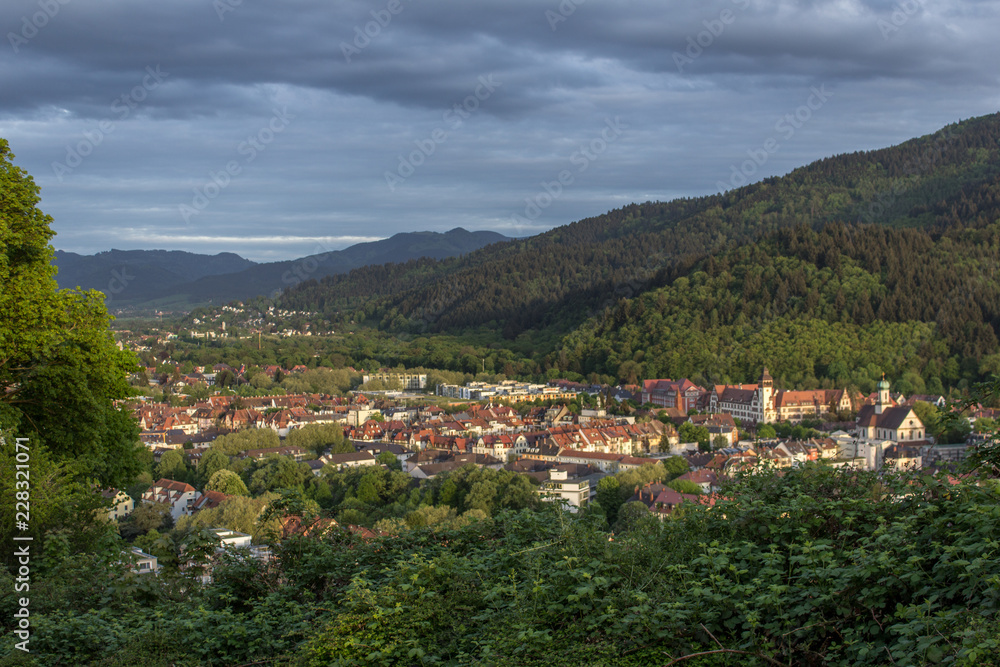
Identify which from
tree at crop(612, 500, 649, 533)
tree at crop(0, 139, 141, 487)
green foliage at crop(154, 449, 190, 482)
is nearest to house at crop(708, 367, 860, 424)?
green foliage at crop(154, 449, 190, 482)

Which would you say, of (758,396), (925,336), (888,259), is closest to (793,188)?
(888,259)

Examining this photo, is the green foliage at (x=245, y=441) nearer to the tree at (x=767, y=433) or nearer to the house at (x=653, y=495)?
the house at (x=653, y=495)

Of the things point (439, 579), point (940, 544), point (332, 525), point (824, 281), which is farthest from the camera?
point (824, 281)

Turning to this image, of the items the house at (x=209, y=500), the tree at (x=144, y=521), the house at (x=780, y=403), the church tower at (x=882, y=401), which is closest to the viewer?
the tree at (x=144, y=521)

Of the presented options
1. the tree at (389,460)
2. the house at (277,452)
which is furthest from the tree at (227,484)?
the tree at (389,460)

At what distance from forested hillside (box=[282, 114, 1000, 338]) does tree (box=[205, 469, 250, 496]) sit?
6938 cm

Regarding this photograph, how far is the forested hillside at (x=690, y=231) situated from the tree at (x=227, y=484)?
69376 millimetres

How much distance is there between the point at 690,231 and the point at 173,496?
4857 inches

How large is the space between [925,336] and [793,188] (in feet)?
297

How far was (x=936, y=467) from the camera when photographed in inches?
198

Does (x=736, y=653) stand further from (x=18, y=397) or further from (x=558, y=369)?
(x=558, y=369)

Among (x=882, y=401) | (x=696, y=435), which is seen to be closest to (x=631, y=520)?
(x=696, y=435)

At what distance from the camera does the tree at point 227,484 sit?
101 feet

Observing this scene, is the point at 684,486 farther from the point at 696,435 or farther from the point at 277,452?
the point at 277,452
